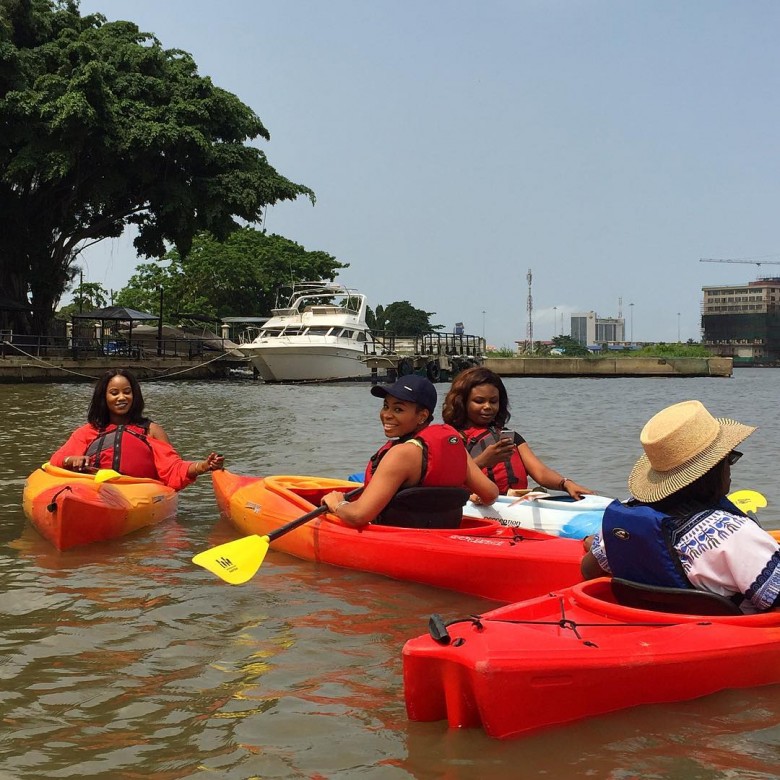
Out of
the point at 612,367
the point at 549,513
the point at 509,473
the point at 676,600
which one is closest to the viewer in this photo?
the point at 676,600

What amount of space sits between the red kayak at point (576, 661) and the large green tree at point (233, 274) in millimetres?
57165

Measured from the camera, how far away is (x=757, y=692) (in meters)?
4.04

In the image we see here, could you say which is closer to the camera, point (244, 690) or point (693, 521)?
point (693, 521)

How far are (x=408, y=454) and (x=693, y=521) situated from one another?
2.30m

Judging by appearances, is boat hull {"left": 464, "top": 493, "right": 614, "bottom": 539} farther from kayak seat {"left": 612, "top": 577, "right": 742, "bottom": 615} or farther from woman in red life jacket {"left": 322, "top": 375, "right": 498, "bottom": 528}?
kayak seat {"left": 612, "top": 577, "right": 742, "bottom": 615}

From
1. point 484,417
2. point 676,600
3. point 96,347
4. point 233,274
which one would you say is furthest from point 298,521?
point 233,274

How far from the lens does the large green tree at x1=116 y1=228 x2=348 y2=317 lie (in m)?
61.8

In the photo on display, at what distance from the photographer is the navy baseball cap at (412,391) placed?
5.70 m

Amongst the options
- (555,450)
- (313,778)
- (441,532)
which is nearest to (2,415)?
(555,450)

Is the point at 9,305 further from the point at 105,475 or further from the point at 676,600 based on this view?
the point at 676,600

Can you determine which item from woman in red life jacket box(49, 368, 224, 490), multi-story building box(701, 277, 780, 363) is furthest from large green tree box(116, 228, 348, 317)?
multi-story building box(701, 277, 780, 363)

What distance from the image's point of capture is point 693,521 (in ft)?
12.4

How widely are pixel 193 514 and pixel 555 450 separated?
801 centimetres

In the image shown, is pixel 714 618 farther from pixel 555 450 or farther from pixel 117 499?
pixel 555 450
